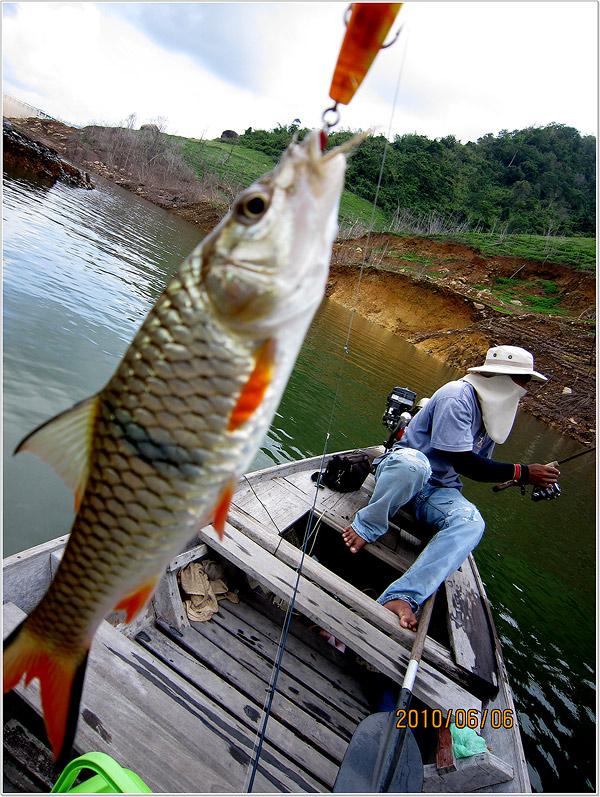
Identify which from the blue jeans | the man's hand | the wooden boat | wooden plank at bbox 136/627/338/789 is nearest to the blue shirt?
the blue jeans

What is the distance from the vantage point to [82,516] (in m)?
1.05

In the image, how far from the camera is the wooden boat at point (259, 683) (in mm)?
2113

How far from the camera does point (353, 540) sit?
416cm

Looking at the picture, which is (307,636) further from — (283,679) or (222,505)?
(222,505)

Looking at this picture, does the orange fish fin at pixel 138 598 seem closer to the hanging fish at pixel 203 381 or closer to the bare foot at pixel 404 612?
the hanging fish at pixel 203 381

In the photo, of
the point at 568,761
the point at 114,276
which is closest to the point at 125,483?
the point at 568,761

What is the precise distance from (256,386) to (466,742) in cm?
295

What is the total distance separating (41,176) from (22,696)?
1227 inches

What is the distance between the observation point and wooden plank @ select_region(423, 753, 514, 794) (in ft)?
8.06

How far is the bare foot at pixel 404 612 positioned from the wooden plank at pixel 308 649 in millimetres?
615

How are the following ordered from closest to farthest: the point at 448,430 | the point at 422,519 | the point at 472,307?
the point at 448,430 → the point at 422,519 → the point at 472,307
